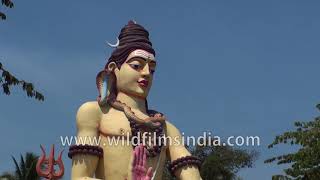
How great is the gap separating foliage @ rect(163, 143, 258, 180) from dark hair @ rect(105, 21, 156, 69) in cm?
1288

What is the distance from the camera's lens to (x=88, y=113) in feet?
23.7

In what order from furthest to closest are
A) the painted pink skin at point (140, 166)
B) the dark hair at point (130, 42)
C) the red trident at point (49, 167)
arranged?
the dark hair at point (130, 42) < the red trident at point (49, 167) < the painted pink skin at point (140, 166)

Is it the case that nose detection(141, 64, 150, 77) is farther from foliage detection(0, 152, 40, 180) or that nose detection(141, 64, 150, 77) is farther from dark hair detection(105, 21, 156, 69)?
foliage detection(0, 152, 40, 180)

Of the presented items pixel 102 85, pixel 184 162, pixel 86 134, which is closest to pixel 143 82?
pixel 102 85

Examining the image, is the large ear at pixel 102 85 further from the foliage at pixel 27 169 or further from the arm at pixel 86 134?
the foliage at pixel 27 169

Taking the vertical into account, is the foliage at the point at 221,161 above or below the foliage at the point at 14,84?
above

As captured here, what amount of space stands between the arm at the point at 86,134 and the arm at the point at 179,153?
0.95 m

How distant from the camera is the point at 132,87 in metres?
7.46

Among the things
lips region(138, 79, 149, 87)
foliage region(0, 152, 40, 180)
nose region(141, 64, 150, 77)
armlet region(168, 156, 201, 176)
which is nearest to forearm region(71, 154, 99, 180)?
armlet region(168, 156, 201, 176)

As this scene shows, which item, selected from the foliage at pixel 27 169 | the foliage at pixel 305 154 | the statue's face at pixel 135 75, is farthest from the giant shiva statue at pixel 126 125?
the foliage at pixel 27 169

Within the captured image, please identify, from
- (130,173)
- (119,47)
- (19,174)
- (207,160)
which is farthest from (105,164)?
(207,160)

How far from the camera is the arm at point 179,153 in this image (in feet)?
23.9

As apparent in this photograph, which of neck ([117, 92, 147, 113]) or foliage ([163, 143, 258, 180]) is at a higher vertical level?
foliage ([163, 143, 258, 180])

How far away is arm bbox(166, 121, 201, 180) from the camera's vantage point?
23.9ft
